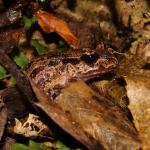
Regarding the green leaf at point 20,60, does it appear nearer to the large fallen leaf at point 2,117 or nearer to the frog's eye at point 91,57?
the large fallen leaf at point 2,117

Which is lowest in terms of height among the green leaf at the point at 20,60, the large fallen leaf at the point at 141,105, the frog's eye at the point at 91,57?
the frog's eye at the point at 91,57

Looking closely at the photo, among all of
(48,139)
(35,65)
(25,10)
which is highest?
(25,10)

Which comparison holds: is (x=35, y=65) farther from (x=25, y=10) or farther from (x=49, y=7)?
(x=49, y=7)

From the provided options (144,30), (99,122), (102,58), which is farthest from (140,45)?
(99,122)

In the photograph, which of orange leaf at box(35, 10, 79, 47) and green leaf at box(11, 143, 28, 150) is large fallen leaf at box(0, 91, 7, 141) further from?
orange leaf at box(35, 10, 79, 47)

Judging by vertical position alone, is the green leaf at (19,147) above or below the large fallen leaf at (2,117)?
below

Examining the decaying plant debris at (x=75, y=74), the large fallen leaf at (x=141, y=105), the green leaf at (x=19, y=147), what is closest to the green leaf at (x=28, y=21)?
the decaying plant debris at (x=75, y=74)

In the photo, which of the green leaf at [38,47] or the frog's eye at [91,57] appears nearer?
the frog's eye at [91,57]

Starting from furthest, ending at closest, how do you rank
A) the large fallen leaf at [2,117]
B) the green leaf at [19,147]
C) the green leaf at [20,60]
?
1. the green leaf at [20,60]
2. the large fallen leaf at [2,117]
3. the green leaf at [19,147]

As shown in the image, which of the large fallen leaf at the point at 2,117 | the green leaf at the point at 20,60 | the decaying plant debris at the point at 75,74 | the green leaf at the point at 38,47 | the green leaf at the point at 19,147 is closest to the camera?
the decaying plant debris at the point at 75,74
